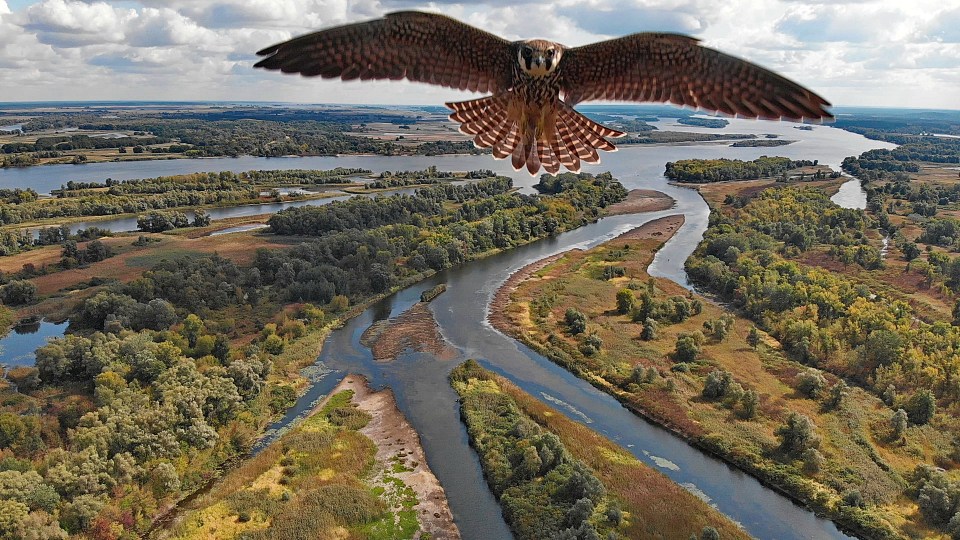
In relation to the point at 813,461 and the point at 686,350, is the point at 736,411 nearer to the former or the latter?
the point at 813,461

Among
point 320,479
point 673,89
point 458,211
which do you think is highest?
point 673,89

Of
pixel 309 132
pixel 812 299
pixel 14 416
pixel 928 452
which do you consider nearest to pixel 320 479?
pixel 14 416

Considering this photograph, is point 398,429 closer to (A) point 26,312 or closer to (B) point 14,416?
(B) point 14,416

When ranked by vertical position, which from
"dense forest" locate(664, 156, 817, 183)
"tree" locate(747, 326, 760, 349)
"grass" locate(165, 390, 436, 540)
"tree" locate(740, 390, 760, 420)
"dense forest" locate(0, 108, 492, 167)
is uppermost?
"dense forest" locate(0, 108, 492, 167)

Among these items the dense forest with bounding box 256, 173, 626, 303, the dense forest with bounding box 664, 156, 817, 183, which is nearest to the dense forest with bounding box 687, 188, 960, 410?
the dense forest with bounding box 256, 173, 626, 303

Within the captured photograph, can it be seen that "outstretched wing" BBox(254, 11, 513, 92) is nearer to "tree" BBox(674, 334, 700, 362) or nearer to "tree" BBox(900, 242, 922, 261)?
"tree" BBox(674, 334, 700, 362)

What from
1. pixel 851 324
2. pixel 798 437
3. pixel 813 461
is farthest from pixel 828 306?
pixel 813 461

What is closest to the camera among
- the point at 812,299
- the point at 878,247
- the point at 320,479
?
the point at 320,479
